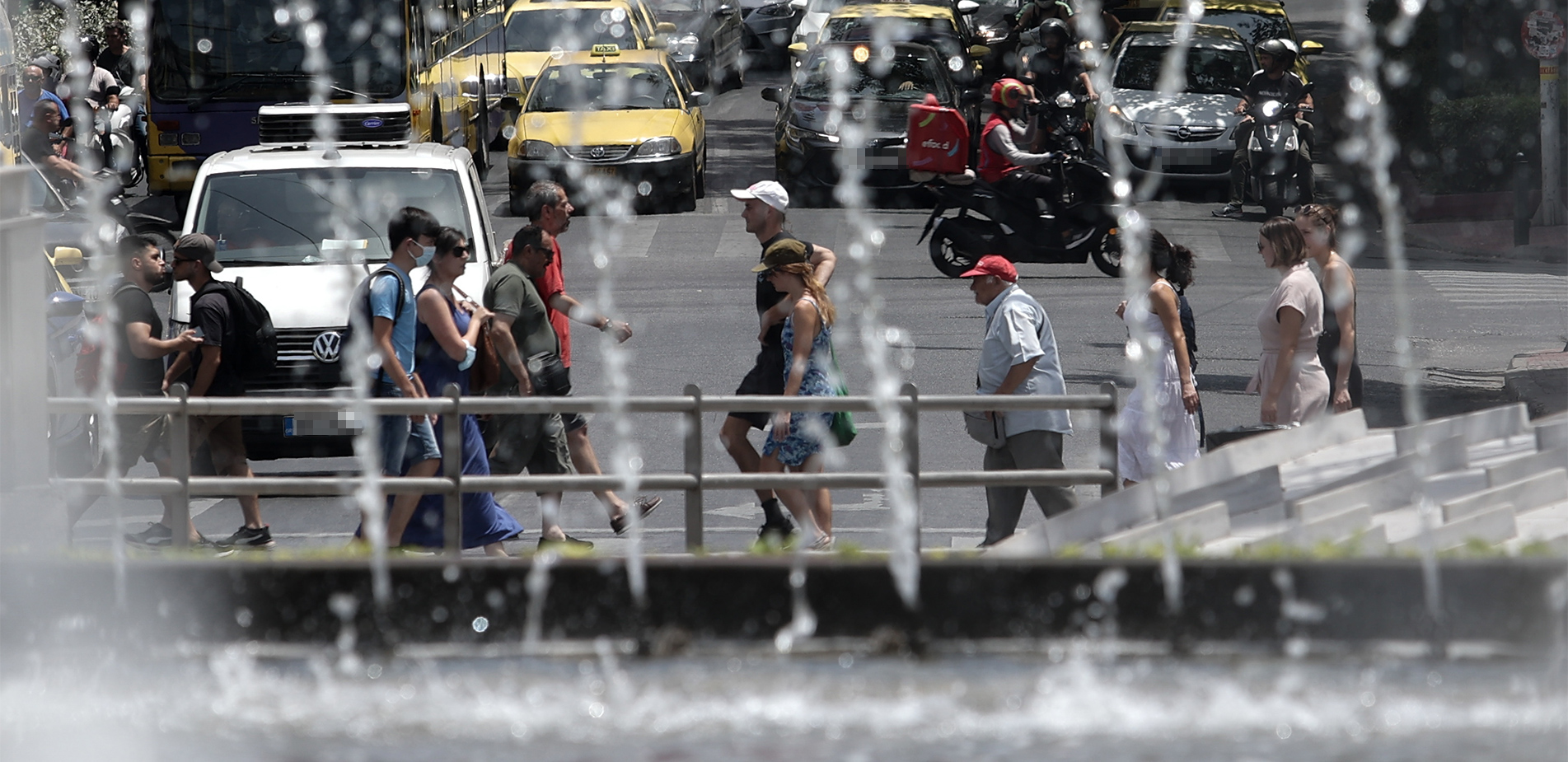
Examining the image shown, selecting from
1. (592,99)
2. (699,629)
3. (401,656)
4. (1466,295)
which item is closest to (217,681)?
(401,656)

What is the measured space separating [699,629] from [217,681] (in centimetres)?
153

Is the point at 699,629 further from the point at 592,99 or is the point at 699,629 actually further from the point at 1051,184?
the point at 592,99

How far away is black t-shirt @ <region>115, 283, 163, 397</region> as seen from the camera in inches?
362

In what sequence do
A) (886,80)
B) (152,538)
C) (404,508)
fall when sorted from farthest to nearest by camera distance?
(886,80)
(152,538)
(404,508)

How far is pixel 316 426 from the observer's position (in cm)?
998

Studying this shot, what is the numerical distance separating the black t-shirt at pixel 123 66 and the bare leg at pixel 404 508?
15733 millimetres

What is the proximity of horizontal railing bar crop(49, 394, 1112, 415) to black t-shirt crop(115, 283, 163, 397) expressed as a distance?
141cm

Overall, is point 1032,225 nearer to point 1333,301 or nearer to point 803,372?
point 1333,301

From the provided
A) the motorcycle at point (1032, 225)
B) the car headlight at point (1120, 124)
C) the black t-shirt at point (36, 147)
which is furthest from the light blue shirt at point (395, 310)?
the car headlight at point (1120, 124)

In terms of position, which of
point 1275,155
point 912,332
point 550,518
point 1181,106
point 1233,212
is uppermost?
point 550,518

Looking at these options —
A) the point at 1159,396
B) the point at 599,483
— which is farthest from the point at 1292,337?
the point at 599,483

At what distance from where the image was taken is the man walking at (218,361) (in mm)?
9102

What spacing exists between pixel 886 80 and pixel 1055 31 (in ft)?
8.36

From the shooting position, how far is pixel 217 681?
609cm
